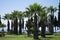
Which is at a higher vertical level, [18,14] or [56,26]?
[18,14]

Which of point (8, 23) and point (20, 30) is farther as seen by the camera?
point (8, 23)

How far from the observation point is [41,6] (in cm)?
4384

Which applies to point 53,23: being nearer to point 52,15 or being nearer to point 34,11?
point 52,15

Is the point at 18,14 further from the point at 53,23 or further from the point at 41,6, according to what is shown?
the point at 41,6

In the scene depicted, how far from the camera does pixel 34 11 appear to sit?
43125mm

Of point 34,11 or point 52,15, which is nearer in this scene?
point 34,11

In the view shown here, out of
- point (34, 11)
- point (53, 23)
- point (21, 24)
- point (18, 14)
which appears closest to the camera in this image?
point (34, 11)

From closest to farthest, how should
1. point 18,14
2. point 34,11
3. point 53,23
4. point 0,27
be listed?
point 34,11 < point 53,23 < point 18,14 < point 0,27

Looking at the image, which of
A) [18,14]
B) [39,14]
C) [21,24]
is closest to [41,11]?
[39,14]

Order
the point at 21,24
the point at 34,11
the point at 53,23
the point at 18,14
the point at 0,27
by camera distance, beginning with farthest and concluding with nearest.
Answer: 1. the point at 0,27
2. the point at 21,24
3. the point at 18,14
4. the point at 53,23
5. the point at 34,11

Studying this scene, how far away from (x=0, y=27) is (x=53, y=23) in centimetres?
2726

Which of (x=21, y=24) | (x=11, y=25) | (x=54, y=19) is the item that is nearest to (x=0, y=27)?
(x=11, y=25)

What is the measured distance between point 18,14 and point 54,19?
13.2 metres

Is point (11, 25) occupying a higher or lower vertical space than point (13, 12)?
lower
